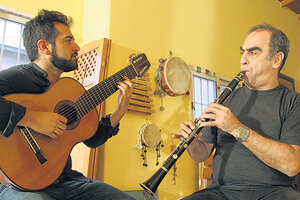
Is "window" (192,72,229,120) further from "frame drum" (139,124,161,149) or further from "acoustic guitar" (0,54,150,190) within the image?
"acoustic guitar" (0,54,150,190)

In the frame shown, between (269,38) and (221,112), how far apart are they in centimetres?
71

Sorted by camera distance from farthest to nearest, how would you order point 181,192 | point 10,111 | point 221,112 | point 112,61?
1. point 181,192
2. point 112,61
3. point 221,112
4. point 10,111

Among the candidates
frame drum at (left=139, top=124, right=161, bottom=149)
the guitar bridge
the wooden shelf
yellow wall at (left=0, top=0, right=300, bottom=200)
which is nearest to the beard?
the guitar bridge

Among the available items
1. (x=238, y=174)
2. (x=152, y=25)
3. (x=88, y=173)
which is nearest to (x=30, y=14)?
(x=152, y=25)

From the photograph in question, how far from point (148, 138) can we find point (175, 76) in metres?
0.86

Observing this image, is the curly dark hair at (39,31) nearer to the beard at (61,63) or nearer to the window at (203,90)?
the beard at (61,63)

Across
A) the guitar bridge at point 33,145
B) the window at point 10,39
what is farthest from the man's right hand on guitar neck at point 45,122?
the window at point 10,39

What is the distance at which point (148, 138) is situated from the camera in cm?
282

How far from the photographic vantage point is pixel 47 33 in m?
1.77

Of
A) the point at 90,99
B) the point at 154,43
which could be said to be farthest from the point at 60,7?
the point at 90,99

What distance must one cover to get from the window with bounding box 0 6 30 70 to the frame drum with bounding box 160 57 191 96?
154cm

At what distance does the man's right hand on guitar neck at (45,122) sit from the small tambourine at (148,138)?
139 centimetres

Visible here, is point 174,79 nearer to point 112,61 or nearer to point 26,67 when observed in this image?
point 112,61

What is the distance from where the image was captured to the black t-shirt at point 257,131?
1534mm
